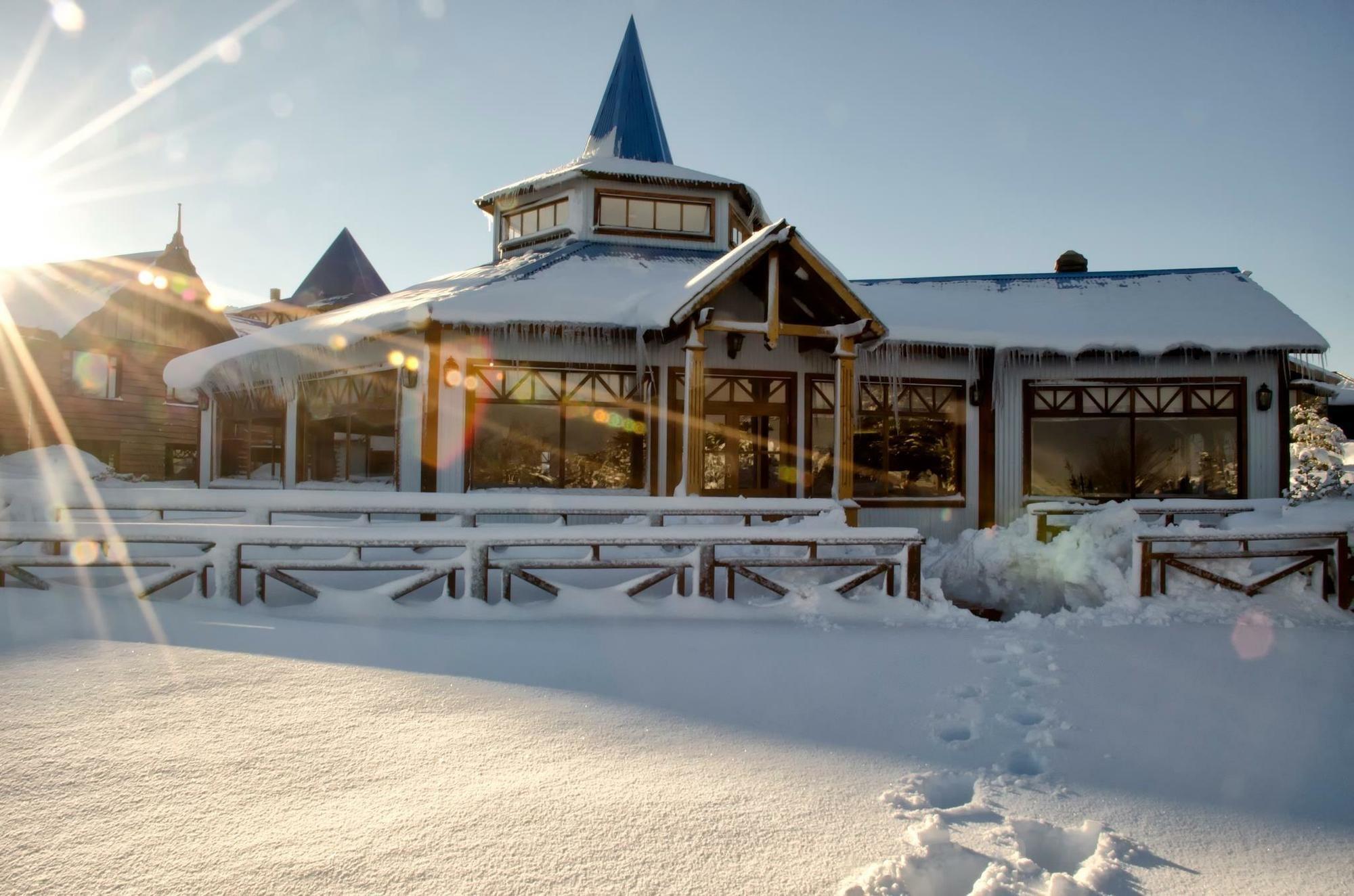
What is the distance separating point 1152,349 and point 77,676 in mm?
13795

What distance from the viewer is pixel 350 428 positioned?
40.3 feet

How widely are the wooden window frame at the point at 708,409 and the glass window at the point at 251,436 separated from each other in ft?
24.2

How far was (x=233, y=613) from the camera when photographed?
611 centimetres

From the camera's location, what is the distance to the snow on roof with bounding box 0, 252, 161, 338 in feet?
61.5

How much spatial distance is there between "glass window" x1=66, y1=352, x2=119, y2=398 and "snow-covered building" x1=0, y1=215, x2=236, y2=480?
2 cm

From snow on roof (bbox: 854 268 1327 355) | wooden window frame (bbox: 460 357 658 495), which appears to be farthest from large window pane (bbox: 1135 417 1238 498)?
wooden window frame (bbox: 460 357 658 495)

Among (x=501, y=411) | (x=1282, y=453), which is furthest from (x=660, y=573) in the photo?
(x=1282, y=453)

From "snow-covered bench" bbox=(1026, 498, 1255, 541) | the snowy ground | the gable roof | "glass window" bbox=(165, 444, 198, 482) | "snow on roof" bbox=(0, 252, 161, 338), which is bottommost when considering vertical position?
the snowy ground

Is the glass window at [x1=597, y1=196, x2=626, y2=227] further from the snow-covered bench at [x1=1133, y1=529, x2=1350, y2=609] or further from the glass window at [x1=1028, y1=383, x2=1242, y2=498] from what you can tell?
the snow-covered bench at [x1=1133, y1=529, x2=1350, y2=609]

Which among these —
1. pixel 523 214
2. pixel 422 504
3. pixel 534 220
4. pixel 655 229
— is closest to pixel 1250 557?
pixel 422 504

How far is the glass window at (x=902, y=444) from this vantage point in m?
12.3

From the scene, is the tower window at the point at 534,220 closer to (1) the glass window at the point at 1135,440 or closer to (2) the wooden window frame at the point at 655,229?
(2) the wooden window frame at the point at 655,229

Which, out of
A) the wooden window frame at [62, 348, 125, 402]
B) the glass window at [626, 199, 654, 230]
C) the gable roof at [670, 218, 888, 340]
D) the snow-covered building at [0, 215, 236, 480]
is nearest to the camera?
the gable roof at [670, 218, 888, 340]

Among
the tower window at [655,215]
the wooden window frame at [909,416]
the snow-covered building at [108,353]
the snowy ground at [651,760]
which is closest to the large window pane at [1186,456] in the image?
the wooden window frame at [909,416]
